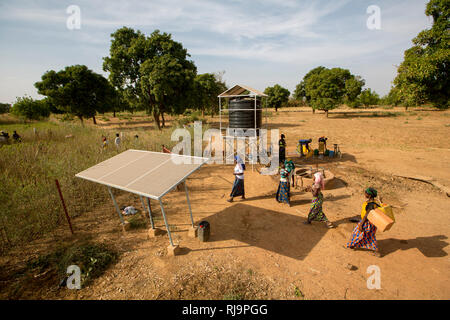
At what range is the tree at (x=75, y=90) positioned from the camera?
81.9ft

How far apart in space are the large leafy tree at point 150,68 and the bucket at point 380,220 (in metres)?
20.1

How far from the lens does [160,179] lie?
4.59m

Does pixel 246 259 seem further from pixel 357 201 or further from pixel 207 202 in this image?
pixel 357 201

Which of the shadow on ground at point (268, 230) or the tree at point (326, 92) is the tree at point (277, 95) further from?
the shadow on ground at point (268, 230)

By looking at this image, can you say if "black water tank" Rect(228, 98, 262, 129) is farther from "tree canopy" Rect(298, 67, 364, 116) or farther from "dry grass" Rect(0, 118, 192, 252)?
"tree canopy" Rect(298, 67, 364, 116)

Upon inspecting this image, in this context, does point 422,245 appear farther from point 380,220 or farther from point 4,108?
point 4,108

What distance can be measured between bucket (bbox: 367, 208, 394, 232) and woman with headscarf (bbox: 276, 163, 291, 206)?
2.81m

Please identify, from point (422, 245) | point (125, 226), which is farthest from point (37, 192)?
point (422, 245)

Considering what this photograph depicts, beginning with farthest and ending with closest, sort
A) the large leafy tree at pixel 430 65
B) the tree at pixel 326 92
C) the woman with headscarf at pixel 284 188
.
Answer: the tree at pixel 326 92 < the large leafy tree at pixel 430 65 < the woman with headscarf at pixel 284 188

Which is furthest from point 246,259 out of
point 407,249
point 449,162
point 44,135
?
point 44,135

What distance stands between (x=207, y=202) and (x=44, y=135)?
13.8m

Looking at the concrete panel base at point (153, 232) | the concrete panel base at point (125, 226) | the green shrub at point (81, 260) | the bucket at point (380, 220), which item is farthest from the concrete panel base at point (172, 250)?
the bucket at point (380, 220)

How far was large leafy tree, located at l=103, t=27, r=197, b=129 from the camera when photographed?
66.7 ft

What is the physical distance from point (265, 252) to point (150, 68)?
21193 mm
